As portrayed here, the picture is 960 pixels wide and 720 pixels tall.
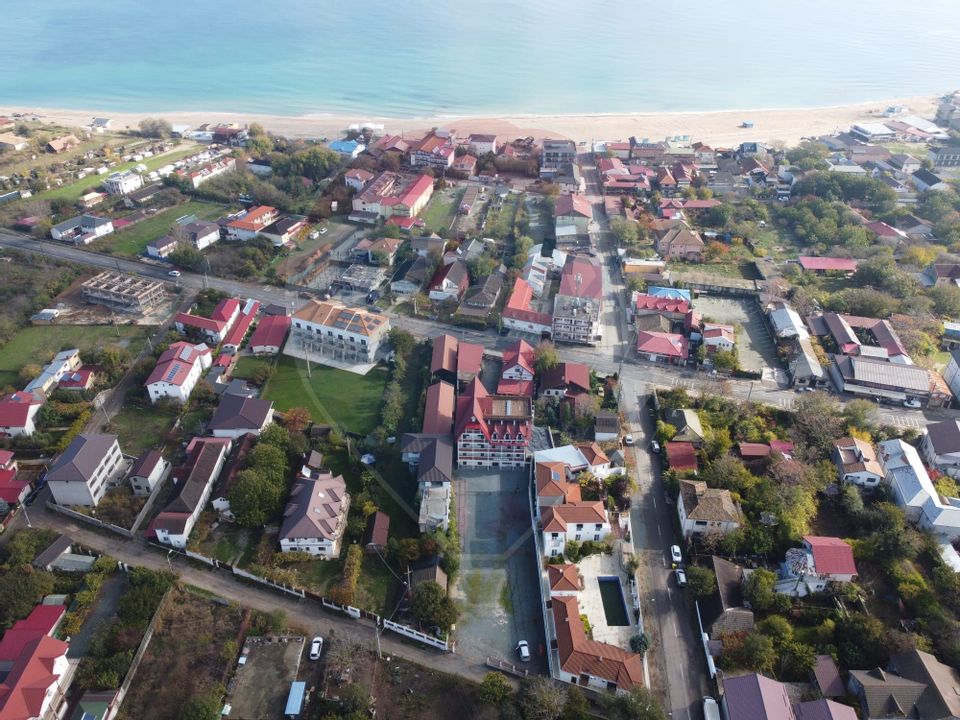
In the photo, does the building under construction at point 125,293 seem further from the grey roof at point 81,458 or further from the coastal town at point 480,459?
the grey roof at point 81,458

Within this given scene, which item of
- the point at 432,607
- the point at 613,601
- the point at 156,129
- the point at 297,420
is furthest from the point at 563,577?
the point at 156,129

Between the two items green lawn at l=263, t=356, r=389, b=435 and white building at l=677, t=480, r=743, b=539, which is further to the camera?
green lawn at l=263, t=356, r=389, b=435

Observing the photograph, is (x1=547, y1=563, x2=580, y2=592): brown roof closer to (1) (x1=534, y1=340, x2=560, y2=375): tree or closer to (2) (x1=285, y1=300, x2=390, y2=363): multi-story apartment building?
(1) (x1=534, y1=340, x2=560, y2=375): tree

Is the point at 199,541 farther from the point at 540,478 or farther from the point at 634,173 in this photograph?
the point at 634,173

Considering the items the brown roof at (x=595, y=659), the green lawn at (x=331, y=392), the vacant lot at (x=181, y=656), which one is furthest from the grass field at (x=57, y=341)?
the brown roof at (x=595, y=659)

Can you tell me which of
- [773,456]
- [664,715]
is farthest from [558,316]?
[664,715]

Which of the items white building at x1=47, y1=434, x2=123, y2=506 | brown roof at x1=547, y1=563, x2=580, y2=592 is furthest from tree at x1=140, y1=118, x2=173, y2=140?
brown roof at x1=547, y1=563, x2=580, y2=592

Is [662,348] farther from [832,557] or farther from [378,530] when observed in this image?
[378,530]
